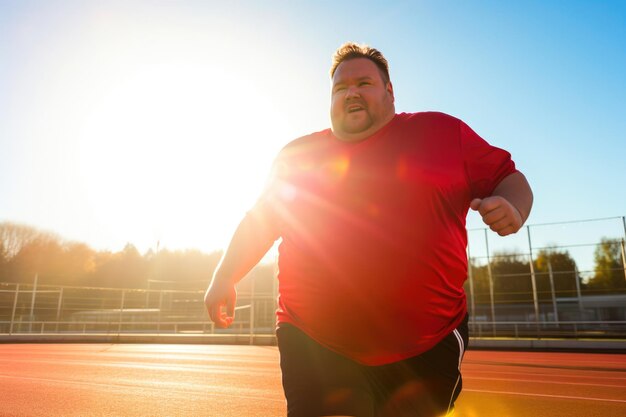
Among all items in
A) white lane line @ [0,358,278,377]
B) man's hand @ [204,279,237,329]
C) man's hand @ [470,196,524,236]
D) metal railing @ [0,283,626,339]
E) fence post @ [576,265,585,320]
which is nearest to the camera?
man's hand @ [470,196,524,236]

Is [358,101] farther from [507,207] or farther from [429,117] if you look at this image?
[507,207]

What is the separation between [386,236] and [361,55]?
2.71 ft

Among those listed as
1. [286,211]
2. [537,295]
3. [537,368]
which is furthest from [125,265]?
[286,211]

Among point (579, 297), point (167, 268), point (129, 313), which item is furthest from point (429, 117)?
point (167, 268)

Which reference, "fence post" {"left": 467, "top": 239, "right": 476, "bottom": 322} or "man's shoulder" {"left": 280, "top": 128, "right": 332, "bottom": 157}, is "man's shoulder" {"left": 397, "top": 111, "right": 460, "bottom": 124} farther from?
"fence post" {"left": 467, "top": 239, "right": 476, "bottom": 322}

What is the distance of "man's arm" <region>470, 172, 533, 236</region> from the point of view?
138 cm

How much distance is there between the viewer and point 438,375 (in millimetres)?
1493

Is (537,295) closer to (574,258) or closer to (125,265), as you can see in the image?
(574,258)

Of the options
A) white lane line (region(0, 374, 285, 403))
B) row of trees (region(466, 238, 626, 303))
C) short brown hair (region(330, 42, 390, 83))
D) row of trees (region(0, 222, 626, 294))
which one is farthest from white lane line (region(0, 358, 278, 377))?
row of trees (region(466, 238, 626, 303))

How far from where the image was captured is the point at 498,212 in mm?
1382

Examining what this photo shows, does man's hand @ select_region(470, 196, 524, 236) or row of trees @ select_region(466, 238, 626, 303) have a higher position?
row of trees @ select_region(466, 238, 626, 303)

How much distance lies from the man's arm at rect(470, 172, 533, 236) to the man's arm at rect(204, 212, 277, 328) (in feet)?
2.89

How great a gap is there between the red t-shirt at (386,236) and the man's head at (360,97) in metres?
0.05

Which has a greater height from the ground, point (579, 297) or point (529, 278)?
point (529, 278)
